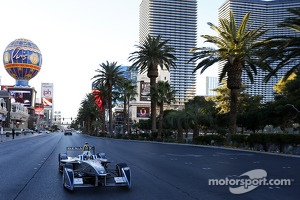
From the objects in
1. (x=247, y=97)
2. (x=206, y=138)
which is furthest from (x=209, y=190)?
(x=247, y=97)

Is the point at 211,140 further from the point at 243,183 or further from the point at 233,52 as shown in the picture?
the point at 243,183

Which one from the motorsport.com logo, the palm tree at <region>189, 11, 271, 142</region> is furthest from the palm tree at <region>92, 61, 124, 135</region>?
the motorsport.com logo

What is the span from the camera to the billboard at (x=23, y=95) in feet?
534

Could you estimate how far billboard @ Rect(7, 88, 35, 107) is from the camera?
162875mm

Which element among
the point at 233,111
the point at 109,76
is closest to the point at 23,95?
the point at 109,76

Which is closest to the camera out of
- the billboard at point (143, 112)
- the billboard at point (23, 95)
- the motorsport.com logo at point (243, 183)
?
the motorsport.com logo at point (243, 183)

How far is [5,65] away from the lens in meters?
143

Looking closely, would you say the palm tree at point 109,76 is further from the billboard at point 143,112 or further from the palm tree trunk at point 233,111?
the billboard at point 143,112

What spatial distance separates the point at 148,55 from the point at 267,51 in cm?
2742

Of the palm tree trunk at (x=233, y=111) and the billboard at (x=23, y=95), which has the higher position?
the billboard at (x=23, y=95)

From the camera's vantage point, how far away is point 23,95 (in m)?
169

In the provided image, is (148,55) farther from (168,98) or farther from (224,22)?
(224,22)

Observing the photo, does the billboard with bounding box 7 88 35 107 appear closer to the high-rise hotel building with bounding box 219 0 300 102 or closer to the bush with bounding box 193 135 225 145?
the high-rise hotel building with bounding box 219 0 300 102

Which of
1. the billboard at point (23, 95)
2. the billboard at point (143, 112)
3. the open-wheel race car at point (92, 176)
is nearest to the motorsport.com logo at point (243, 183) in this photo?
the open-wheel race car at point (92, 176)
